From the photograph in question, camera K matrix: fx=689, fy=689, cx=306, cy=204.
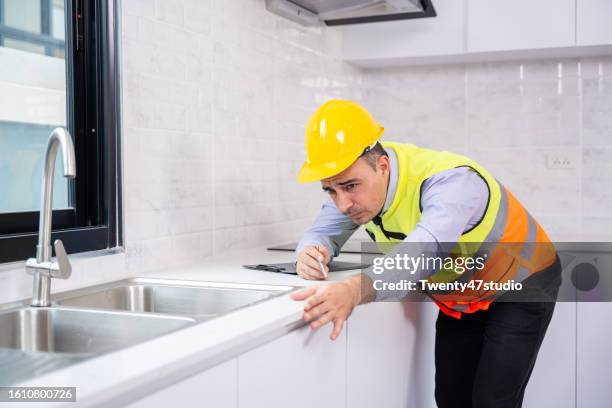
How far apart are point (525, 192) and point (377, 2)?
1.07 meters

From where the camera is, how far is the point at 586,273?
7.57 feet

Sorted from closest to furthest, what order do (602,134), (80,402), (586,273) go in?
(80,402)
(586,273)
(602,134)

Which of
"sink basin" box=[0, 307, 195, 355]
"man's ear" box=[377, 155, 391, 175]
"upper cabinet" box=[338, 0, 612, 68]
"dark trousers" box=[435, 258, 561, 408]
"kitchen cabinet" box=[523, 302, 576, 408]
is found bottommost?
"kitchen cabinet" box=[523, 302, 576, 408]

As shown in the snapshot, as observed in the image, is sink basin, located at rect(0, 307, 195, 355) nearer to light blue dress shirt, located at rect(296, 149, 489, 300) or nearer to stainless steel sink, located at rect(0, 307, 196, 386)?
stainless steel sink, located at rect(0, 307, 196, 386)

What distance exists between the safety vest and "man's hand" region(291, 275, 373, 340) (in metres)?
0.26

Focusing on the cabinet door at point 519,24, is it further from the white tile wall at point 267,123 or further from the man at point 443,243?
the man at point 443,243

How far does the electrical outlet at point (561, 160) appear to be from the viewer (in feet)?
9.46

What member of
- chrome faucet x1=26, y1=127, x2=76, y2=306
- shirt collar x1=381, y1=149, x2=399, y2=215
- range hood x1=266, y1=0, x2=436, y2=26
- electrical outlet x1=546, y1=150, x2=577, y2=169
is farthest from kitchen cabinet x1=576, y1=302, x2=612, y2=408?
chrome faucet x1=26, y1=127, x2=76, y2=306

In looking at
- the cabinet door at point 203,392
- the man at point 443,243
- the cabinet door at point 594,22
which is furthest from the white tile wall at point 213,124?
the cabinet door at point 594,22

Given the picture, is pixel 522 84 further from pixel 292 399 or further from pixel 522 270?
pixel 292 399

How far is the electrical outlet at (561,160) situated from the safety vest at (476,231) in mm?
1197

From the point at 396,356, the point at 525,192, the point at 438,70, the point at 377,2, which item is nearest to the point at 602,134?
the point at 525,192

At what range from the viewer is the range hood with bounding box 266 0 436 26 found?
247 cm

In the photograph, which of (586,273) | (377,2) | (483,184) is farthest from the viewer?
(377,2)
